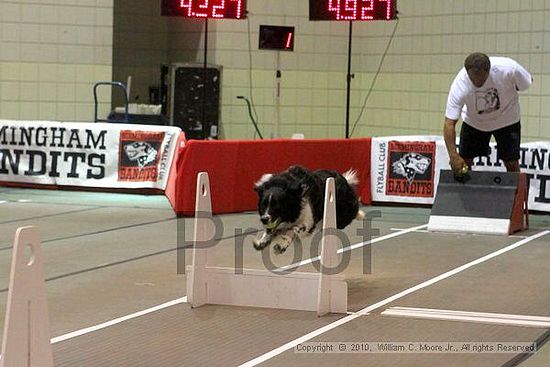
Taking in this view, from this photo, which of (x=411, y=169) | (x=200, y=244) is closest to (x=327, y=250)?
(x=200, y=244)

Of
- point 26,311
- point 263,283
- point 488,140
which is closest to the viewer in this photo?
point 26,311

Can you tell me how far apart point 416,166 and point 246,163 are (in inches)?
79.2

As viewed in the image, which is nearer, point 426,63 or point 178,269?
point 178,269

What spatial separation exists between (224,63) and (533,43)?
5.32 meters

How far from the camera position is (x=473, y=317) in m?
6.18

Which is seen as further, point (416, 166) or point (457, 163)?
point (416, 166)

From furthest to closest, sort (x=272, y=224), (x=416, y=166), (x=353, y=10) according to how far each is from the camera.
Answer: (x=353, y=10) < (x=416, y=166) < (x=272, y=224)

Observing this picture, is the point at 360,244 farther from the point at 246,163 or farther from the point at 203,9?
the point at 203,9

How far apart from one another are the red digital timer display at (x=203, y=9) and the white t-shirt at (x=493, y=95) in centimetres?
537

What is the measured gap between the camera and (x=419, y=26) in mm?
17469

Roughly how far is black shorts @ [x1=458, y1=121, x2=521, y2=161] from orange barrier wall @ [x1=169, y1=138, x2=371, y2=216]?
2.14 meters

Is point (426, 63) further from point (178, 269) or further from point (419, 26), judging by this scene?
point (178, 269)

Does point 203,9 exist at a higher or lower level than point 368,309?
higher

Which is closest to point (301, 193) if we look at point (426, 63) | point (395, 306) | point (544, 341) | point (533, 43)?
point (395, 306)
